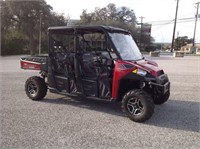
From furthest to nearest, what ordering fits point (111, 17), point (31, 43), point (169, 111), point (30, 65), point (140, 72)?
point (111, 17) < point (31, 43) < point (30, 65) < point (169, 111) < point (140, 72)

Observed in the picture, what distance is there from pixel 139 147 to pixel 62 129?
4.85 ft

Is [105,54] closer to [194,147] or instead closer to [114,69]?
[114,69]

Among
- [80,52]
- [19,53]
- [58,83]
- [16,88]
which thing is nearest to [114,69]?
[80,52]

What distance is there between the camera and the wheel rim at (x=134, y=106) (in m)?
5.37

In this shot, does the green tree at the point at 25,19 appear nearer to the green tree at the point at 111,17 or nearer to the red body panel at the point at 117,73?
the green tree at the point at 111,17

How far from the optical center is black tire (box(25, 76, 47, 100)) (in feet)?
22.6

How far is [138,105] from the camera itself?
5410 millimetres

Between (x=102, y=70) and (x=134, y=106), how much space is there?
112 cm

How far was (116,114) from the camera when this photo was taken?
585 centimetres

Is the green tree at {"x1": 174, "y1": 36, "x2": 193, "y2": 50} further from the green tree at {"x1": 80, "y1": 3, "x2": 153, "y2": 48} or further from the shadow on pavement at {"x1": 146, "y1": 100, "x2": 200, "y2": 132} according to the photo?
the shadow on pavement at {"x1": 146, "y1": 100, "x2": 200, "y2": 132}

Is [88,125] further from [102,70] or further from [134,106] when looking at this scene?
[102,70]

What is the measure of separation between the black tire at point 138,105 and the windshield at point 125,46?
0.91 metres

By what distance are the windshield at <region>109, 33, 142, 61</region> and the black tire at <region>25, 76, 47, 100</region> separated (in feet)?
8.03

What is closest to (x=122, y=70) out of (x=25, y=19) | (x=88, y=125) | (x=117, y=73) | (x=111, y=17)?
(x=117, y=73)
